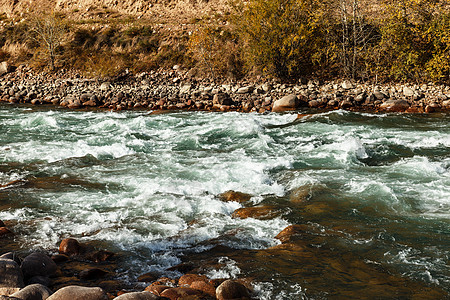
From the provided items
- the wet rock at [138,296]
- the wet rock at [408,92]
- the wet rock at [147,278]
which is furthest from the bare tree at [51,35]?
the wet rock at [138,296]

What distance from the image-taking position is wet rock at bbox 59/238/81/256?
632 cm

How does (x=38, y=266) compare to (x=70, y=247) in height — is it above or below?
above

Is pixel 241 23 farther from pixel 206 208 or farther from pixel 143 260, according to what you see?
pixel 143 260

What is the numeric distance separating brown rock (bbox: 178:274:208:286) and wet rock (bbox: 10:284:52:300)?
5.43 feet

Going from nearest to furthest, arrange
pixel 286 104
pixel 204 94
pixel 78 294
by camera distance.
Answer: pixel 78 294
pixel 286 104
pixel 204 94

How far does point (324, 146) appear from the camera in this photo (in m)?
12.3

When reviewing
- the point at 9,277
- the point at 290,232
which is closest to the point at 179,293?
the point at 9,277

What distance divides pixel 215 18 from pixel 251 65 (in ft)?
29.5

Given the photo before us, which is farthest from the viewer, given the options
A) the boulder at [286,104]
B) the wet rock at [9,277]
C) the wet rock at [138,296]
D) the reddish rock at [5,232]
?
the boulder at [286,104]

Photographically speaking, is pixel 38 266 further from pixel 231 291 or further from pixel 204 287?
pixel 231 291

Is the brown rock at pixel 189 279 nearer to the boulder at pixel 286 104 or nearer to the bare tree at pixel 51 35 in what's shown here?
the boulder at pixel 286 104

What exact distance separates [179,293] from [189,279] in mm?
462

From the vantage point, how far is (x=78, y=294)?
14.6 feet

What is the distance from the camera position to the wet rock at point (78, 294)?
14.4ft
